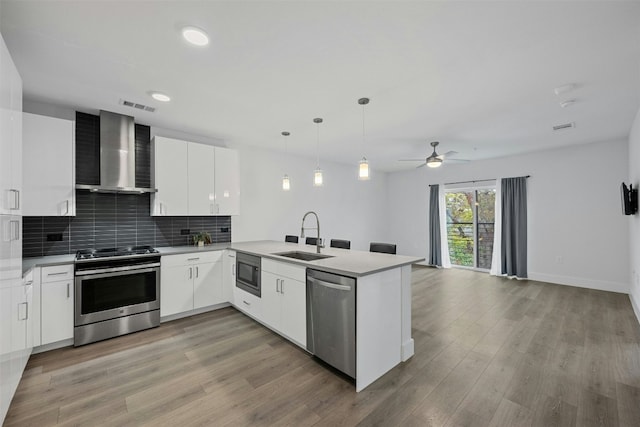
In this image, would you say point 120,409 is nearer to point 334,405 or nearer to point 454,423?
point 334,405

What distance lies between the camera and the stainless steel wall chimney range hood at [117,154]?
10.8ft

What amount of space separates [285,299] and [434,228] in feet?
17.6

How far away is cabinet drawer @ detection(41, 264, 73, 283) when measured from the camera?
270cm

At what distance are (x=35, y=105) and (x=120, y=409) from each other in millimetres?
3493

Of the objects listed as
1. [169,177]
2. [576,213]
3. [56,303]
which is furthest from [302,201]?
[576,213]

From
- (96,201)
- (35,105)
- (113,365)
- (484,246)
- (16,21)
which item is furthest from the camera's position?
(484,246)

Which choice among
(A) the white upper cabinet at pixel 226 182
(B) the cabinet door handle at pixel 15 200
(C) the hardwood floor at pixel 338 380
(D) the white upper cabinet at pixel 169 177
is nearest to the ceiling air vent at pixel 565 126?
(C) the hardwood floor at pixel 338 380

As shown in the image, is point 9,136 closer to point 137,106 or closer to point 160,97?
point 160,97

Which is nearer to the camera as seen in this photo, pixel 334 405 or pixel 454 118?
pixel 334 405

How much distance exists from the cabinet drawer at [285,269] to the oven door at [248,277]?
24cm

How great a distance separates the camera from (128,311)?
3.14 m

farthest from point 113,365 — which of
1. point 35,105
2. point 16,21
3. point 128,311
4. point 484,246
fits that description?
point 484,246

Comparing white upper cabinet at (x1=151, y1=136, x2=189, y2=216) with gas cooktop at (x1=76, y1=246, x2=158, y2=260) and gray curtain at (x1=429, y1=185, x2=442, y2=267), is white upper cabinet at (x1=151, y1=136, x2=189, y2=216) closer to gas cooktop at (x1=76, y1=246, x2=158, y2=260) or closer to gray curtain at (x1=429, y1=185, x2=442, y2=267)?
gas cooktop at (x1=76, y1=246, x2=158, y2=260)

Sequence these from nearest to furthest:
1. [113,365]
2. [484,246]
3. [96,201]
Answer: [113,365], [96,201], [484,246]
